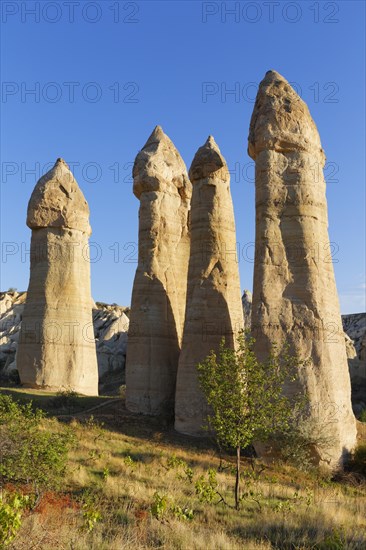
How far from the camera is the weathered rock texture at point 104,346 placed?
35.6 meters

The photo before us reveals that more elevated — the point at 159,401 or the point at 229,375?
the point at 229,375

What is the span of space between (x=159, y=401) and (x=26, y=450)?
10877 millimetres

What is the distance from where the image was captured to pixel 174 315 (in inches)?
914

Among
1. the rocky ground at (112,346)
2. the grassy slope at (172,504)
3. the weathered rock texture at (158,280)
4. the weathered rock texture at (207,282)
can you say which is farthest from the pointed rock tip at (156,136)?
the rocky ground at (112,346)

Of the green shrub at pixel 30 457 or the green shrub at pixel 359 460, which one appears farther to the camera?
the green shrub at pixel 359 460

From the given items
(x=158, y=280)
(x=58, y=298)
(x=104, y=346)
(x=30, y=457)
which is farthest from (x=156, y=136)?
(x=104, y=346)

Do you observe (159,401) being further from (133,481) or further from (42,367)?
(133,481)

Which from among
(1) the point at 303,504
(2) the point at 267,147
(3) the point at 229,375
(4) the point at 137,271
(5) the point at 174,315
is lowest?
(1) the point at 303,504

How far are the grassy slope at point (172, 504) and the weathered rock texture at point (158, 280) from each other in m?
3.95

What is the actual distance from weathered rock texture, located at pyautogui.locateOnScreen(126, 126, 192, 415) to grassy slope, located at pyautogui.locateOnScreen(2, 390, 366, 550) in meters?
3.95

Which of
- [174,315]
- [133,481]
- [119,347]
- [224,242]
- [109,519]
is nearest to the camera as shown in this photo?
[109,519]

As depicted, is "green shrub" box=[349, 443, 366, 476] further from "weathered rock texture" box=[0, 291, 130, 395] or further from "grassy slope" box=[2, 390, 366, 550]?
"weathered rock texture" box=[0, 291, 130, 395]

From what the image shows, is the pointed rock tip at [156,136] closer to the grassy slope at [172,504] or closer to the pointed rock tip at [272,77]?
the pointed rock tip at [272,77]

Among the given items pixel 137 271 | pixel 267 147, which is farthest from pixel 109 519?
pixel 137 271
